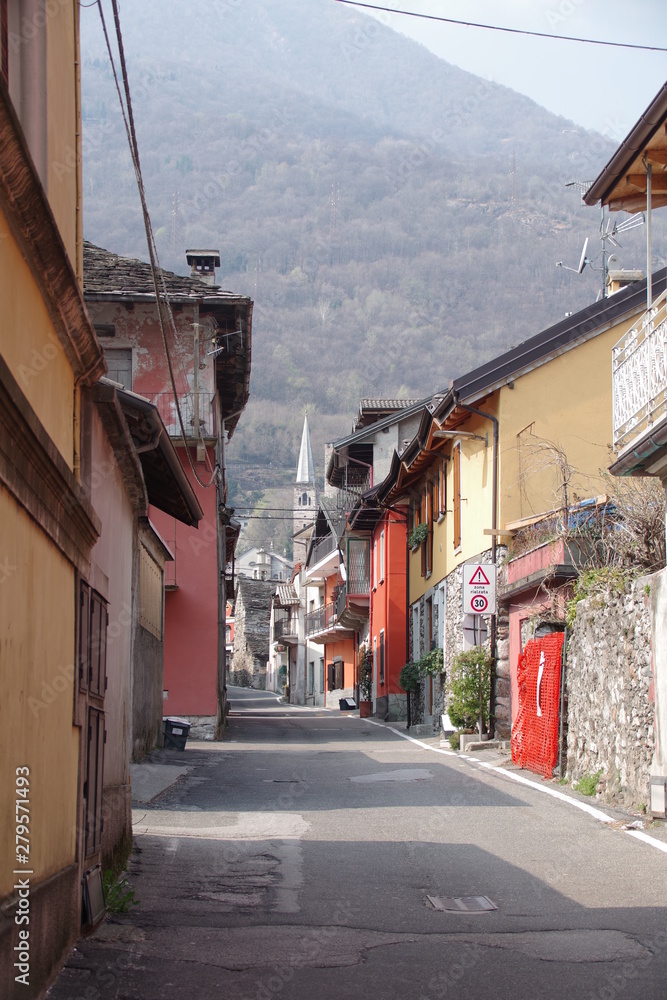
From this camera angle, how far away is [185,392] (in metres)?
24.1

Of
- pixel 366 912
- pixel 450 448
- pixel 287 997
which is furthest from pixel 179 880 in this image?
pixel 450 448

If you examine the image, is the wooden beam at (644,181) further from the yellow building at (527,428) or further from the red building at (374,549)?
the red building at (374,549)

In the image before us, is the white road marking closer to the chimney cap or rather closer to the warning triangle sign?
the warning triangle sign

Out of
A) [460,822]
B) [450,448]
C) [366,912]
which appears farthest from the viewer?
[450,448]

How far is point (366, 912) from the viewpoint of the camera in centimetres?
702

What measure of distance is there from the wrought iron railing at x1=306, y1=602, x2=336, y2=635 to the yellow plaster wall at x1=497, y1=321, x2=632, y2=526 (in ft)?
95.4

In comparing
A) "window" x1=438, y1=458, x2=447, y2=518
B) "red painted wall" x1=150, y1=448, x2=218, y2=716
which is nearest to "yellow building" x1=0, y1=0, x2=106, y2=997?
"red painted wall" x1=150, y1=448, x2=218, y2=716

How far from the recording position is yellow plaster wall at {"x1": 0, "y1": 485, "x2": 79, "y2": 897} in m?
4.41

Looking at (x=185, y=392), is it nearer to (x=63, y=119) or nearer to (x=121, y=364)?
(x=121, y=364)

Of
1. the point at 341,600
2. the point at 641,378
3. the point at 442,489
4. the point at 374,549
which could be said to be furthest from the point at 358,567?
the point at 641,378

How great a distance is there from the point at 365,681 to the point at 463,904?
1312 inches

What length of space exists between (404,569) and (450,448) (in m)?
10.4

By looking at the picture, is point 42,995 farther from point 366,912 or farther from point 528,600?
point 528,600

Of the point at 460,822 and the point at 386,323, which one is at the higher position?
the point at 386,323
